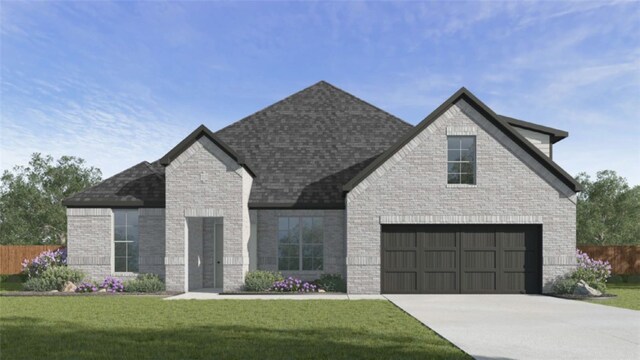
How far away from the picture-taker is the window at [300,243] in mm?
22156

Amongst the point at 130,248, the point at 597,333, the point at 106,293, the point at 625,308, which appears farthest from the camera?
the point at 130,248

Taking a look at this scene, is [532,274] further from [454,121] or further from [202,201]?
[202,201]

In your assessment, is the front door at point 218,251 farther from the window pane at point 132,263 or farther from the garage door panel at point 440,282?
the garage door panel at point 440,282

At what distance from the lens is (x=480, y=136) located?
2030 centimetres

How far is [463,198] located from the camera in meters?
20.3

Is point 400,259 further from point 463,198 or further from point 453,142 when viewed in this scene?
point 453,142

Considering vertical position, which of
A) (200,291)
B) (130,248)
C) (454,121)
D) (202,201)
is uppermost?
(454,121)

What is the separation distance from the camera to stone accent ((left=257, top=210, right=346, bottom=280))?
2197cm

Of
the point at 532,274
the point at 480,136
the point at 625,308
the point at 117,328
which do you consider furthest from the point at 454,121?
the point at 117,328

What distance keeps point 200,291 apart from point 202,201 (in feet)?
11.6

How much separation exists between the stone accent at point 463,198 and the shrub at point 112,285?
28.6ft

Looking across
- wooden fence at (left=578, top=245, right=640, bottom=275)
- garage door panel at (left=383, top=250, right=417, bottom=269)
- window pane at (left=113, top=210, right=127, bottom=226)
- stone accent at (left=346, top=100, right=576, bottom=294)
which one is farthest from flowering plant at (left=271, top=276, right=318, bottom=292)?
wooden fence at (left=578, top=245, right=640, bottom=275)

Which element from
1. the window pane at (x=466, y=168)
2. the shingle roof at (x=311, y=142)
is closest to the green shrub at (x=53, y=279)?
the shingle roof at (x=311, y=142)

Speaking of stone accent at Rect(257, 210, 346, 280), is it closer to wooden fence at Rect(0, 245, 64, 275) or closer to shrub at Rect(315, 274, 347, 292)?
shrub at Rect(315, 274, 347, 292)
